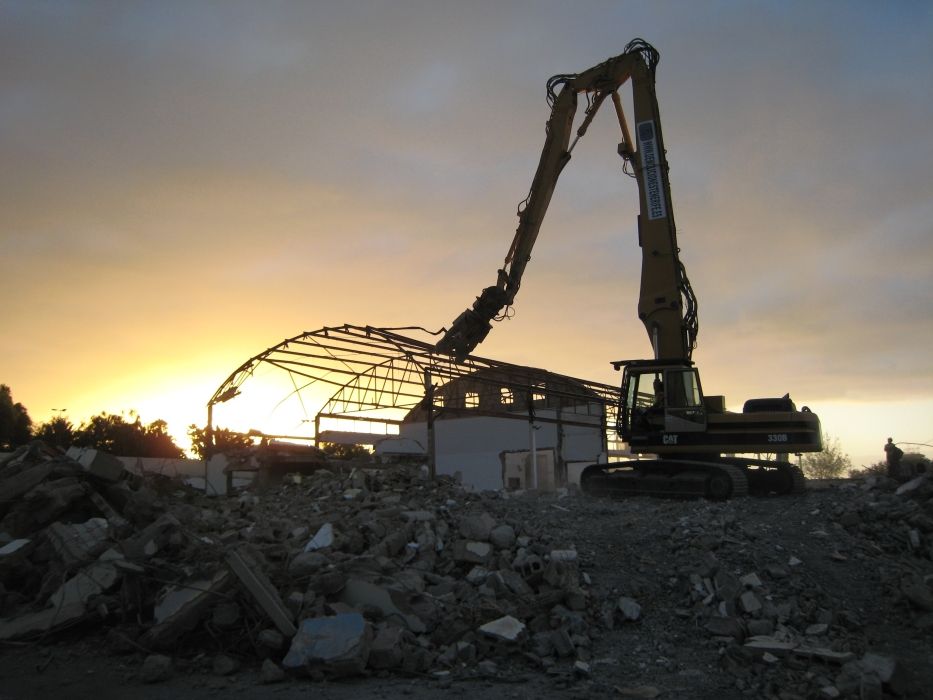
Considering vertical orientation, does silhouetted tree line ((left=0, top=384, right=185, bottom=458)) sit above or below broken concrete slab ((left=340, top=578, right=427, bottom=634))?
above

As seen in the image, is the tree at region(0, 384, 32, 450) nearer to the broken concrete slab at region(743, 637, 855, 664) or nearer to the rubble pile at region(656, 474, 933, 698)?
the rubble pile at region(656, 474, 933, 698)

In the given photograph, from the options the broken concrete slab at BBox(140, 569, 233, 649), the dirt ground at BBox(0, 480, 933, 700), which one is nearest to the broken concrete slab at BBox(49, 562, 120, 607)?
the dirt ground at BBox(0, 480, 933, 700)

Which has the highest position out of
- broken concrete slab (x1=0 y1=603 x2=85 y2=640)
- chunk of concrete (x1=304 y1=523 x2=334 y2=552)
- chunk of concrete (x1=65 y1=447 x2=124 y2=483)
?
chunk of concrete (x1=65 y1=447 x2=124 y2=483)

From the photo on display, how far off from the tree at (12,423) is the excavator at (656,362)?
27.7 meters

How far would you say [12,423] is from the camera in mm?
36031

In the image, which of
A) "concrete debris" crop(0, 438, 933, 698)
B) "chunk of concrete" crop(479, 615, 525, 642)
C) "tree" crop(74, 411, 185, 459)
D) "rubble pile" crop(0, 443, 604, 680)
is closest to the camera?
"concrete debris" crop(0, 438, 933, 698)

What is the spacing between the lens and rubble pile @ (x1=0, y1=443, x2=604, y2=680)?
817 cm

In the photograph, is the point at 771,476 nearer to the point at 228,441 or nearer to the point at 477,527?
the point at 477,527

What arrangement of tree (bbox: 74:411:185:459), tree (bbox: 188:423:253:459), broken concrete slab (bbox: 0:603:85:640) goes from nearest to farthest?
1. broken concrete slab (bbox: 0:603:85:640)
2. tree (bbox: 188:423:253:459)
3. tree (bbox: 74:411:185:459)

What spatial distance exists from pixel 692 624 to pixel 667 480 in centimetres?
629

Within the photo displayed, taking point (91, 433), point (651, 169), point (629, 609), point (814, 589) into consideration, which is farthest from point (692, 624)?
point (91, 433)

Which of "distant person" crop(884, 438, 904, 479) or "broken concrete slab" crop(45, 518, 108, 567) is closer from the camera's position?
"broken concrete slab" crop(45, 518, 108, 567)

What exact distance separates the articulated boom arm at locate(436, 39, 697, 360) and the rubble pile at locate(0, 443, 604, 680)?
5.71 metres

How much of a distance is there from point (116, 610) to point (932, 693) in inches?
346
